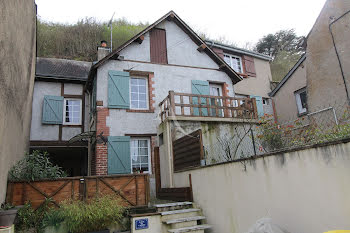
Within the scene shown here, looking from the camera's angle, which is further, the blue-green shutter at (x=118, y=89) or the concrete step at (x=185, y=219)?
the blue-green shutter at (x=118, y=89)

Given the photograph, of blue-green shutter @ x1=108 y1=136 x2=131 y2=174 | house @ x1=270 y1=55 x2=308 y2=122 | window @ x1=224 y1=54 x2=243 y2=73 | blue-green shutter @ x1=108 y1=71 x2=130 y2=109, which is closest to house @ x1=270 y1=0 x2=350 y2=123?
house @ x1=270 y1=55 x2=308 y2=122

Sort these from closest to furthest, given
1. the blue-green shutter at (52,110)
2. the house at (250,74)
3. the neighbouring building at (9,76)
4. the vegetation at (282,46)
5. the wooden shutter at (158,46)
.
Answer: the neighbouring building at (9,76), the wooden shutter at (158,46), the blue-green shutter at (52,110), the house at (250,74), the vegetation at (282,46)

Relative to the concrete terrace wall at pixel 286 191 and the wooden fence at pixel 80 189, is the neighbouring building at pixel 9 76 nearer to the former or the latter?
the wooden fence at pixel 80 189

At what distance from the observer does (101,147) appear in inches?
348

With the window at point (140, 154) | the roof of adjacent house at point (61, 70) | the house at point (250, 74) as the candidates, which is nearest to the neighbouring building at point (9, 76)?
the window at point (140, 154)

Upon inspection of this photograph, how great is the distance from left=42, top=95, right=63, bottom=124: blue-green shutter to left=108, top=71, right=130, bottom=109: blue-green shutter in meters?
3.08

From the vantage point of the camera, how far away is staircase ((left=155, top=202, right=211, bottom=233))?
17.9 feet

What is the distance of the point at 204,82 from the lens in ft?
36.4

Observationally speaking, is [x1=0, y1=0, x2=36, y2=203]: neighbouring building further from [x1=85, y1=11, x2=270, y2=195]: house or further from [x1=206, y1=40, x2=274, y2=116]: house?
[x1=206, y1=40, x2=274, y2=116]: house

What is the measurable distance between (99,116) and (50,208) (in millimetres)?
4162

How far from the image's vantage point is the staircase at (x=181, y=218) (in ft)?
17.9

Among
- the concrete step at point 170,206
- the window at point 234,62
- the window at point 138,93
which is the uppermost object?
the window at point 234,62

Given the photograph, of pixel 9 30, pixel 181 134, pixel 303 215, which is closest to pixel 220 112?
pixel 181 134

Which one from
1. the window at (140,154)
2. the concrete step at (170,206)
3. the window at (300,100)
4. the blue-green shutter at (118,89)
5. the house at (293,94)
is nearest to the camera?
the concrete step at (170,206)
